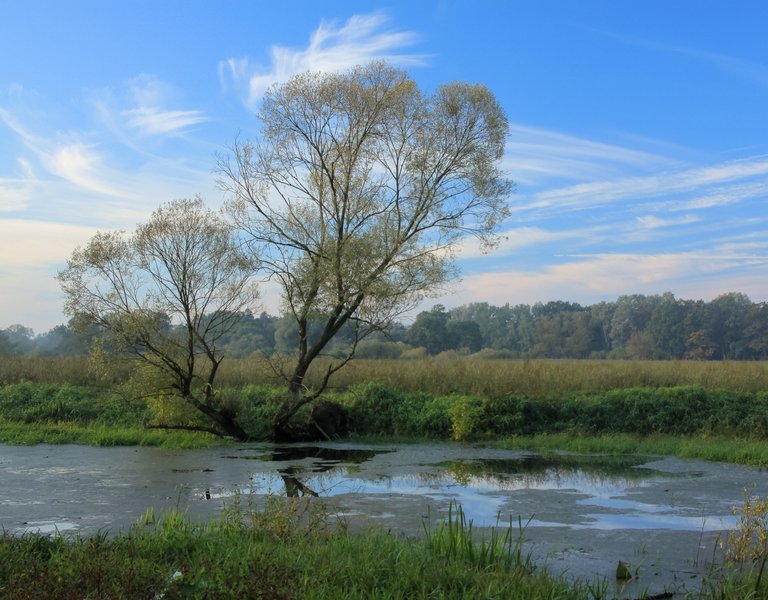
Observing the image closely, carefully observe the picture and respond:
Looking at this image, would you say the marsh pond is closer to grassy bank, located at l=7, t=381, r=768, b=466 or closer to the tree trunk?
the tree trunk

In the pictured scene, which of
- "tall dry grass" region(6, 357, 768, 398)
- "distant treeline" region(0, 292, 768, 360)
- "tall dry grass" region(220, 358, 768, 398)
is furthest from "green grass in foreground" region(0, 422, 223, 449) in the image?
"distant treeline" region(0, 292, 768, 360)

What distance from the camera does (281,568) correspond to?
5.85 meters

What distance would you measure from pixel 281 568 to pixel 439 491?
6384 mm

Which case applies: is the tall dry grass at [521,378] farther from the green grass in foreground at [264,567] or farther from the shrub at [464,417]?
the green grass in foreground at [264,567]

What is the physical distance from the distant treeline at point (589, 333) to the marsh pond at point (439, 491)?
88.0 feet

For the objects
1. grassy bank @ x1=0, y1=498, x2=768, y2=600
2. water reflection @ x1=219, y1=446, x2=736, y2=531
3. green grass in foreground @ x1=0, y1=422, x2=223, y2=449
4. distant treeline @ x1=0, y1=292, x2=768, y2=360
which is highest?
distant treeline @ x1=0, y1=292, x2=768, y2=360

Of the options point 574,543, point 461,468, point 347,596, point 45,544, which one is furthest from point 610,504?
point 45,544

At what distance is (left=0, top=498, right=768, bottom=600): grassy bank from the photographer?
5.50m

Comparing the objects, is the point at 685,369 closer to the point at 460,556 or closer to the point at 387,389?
the point at 387,389

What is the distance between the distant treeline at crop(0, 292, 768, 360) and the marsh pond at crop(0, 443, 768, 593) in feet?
88.0

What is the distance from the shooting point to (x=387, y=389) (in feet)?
72.8

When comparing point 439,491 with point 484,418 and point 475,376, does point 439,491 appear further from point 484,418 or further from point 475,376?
point 475,376

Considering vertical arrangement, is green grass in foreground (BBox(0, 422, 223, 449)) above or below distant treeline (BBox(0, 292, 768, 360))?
below

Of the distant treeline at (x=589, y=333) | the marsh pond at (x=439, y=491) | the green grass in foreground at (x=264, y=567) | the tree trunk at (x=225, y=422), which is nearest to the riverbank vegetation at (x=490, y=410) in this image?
the tree trunk at (x=225, y=422)
